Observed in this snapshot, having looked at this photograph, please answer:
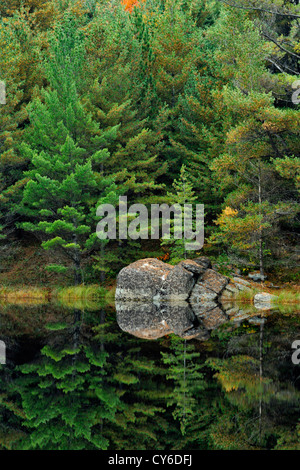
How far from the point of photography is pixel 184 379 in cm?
605

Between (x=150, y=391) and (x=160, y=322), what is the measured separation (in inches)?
261

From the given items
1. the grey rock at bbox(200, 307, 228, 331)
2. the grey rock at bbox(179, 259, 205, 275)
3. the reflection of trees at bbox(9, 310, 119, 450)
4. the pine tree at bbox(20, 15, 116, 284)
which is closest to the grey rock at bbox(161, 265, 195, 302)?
the grey rock at bbox(179, 259, 205, 275)

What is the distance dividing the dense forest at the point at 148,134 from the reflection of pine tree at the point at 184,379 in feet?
36.2

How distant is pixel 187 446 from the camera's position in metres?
4.15

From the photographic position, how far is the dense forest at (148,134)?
19.5 metres

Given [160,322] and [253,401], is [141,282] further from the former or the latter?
[253,401]

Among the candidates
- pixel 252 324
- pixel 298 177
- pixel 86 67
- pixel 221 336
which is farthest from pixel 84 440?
pixel 86 67

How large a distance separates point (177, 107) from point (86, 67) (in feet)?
17.4

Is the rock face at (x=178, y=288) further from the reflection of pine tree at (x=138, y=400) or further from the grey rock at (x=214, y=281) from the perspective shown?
the reflection of pine tree at (x=138, y=400)

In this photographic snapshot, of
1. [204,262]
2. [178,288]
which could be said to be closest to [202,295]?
[178,288]

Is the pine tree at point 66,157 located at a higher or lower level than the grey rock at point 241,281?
higher

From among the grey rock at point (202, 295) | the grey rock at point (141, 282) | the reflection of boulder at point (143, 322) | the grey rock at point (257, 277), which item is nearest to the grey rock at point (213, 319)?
the reflection of boulder at point (143, 322)

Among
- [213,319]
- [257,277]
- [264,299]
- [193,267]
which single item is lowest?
[264,299]

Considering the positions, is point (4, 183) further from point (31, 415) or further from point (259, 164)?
point (31, 415)
